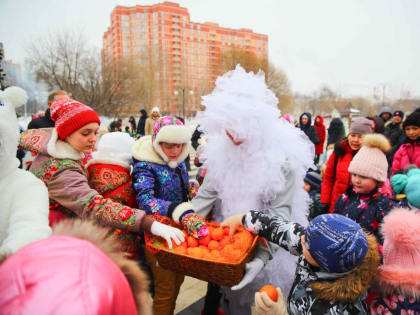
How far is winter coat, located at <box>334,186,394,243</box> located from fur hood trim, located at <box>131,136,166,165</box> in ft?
5.22

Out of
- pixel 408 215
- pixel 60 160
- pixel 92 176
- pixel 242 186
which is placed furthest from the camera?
pixel 242 186

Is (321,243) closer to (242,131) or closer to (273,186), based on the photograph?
(273,186)

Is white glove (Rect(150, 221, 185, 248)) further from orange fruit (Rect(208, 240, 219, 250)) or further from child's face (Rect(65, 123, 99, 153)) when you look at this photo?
child's face (Rect(65, 123, 99, 153))

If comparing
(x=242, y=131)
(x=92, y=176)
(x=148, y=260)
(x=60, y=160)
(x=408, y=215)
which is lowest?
(x=148, y=260)

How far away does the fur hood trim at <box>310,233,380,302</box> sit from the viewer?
3.62ft

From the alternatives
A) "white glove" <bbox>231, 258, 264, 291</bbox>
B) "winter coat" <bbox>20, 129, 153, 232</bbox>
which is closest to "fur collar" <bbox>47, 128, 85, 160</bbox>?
"winter coat" <bbox>20, 129, 153, 232</bbox>

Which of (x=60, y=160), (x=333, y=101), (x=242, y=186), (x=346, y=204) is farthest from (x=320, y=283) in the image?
(x=333, y=101)

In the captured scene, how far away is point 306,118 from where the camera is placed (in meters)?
7.76

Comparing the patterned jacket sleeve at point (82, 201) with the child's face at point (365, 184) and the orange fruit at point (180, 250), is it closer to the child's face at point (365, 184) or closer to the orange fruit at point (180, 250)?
the orange fruit at point (180, 250)

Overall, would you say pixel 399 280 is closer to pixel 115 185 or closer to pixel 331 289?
pixel 331 289

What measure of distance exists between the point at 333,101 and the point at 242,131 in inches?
2606

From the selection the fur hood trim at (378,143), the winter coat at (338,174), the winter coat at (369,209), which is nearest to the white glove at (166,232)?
the winter coat at (369,209)

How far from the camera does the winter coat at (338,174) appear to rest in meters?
3.27

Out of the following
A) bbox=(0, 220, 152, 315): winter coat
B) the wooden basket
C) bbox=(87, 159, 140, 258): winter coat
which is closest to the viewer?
bbox=(0, 220, 152, 315): winter coat
